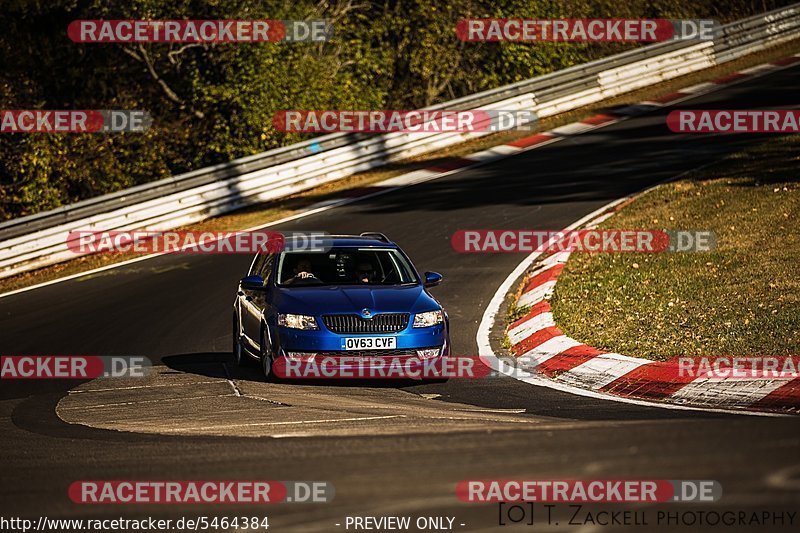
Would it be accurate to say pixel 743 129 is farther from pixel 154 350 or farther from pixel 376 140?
pixel 154 350

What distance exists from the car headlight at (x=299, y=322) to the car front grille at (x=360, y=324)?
11 centimetres

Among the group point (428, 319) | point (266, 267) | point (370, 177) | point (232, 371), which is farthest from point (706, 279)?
point (370, 177)

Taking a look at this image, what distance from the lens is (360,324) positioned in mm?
10531

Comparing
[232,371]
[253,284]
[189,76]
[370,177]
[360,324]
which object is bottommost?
[232,371]

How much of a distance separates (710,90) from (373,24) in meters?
9.61

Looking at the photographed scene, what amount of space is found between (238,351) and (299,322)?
1992mm

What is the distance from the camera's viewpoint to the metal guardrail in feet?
66.3

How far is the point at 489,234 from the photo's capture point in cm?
1830

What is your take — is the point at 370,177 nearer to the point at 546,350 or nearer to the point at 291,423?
the point at 546,350

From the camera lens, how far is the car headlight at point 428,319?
1070 centimetres

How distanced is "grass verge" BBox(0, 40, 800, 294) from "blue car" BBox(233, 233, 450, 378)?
8182 millimetres

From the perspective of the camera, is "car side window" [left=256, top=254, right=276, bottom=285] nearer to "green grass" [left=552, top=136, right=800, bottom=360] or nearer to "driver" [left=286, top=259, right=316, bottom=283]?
"driver" [left=286, top=259, right=316, bottom=283]

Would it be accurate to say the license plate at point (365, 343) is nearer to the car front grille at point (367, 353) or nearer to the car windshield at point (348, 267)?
the car front grille at point (367, 353)

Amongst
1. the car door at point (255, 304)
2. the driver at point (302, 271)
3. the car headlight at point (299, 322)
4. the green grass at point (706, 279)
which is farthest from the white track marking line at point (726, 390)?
the car door at point (255, 304)
